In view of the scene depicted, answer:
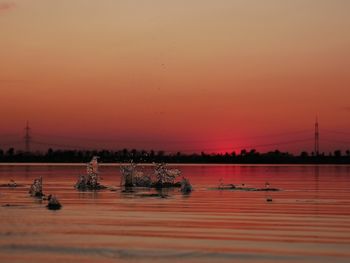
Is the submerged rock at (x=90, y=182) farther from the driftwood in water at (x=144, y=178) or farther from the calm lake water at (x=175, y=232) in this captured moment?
the calm lake water at (x=175, y=232)

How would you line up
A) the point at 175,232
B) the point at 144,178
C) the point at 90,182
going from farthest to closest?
the point at 144,178, the point at 90,182, the point at 175,232

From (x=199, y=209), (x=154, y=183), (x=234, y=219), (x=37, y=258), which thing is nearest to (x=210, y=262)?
(x=37, y=258)

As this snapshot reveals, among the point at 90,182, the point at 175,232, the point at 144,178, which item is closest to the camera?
the point at 175,232

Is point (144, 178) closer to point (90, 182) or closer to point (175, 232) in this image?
point (90, 182)

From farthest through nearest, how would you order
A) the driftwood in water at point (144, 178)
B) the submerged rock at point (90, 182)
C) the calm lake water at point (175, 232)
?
the driftwood in water at point (144, 178), the submerged rock at point (90, 182), the calm lake water at point (175, 232)

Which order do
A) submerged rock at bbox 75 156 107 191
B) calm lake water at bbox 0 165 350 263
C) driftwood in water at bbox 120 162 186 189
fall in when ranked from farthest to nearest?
1. driftwood in water at bbox 120 162 186 189
2. submerged rock at bbox 75 156 107 191
3. calm lake water at bbox 0 165 350 263

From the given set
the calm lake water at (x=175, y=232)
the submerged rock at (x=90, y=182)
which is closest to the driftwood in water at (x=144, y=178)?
the submerged rock at (x=90, y=182)

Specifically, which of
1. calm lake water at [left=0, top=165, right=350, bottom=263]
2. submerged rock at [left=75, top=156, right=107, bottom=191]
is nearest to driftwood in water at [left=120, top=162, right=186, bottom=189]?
submerged rock at [left=75, top=156, right=107, bottom=191]

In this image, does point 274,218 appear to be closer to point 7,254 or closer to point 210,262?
point 210,262

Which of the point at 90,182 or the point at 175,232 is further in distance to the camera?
the point at 90,182

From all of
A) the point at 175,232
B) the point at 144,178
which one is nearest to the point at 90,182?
the point at 144,178

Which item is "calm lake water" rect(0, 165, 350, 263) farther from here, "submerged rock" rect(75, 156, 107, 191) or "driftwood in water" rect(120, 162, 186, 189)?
"driftwood in water" rect(120, 162, 186, 189)

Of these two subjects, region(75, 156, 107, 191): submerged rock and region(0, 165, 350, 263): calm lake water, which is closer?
region(0, 165, 350, 263): calm lake water

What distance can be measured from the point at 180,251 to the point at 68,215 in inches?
474
